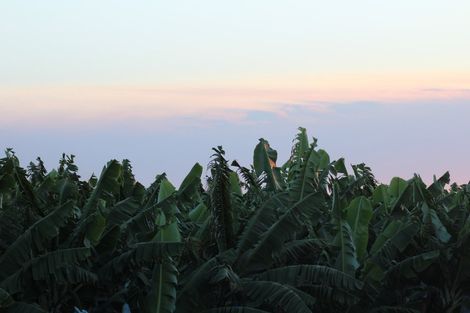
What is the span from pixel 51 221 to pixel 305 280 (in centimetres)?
354

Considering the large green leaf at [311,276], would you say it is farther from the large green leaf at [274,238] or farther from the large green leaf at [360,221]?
the large green leaf at [360,221]

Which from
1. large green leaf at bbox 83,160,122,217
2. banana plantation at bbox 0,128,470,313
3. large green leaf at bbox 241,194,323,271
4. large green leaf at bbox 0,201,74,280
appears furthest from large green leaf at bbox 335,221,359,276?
large green leaf at bbox 0,201,74,280

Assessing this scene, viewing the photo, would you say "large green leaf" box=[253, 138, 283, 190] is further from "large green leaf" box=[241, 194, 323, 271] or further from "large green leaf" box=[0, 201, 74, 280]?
"large green leaf" box=[0, 201, 74, 280]

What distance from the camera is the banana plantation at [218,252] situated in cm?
983

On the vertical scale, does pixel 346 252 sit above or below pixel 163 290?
above

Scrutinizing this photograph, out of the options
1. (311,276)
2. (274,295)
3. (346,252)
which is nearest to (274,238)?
(311,276)

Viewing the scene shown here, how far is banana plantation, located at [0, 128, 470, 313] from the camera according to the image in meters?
9.83

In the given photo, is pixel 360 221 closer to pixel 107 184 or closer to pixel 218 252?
pixel 218 252

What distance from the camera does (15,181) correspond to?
34.9ft

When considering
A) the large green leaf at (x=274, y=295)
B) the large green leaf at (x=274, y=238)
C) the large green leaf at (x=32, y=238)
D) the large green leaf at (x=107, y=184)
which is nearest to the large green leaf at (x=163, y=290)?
the large green leaf at (x=274, y=295)

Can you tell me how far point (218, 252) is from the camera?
438 inches

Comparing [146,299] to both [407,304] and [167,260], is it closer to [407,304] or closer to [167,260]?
[167,260]

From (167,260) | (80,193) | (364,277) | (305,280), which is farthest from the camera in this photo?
(80,193)

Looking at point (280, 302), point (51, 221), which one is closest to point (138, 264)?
point (51, 221)
